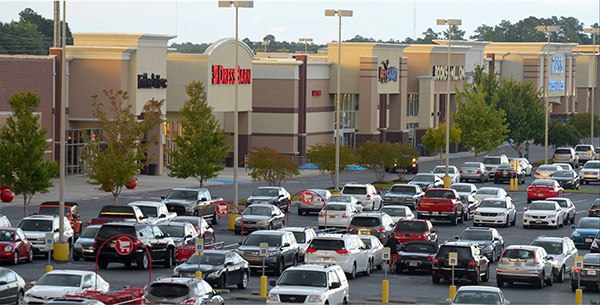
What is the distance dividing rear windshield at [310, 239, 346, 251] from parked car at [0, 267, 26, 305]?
10976 mm

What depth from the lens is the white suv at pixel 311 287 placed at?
29.9 m

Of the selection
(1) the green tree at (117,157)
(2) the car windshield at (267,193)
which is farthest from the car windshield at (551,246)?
(1) the green tree at (117,157)

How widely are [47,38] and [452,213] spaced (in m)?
133

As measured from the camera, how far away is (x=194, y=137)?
6328 centimetres

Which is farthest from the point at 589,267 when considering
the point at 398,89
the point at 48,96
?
the point at 398,89

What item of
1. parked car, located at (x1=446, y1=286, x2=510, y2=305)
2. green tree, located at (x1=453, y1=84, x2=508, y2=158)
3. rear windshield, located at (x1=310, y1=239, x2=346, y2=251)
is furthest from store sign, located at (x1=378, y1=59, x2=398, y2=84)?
parked car, located at (x1=446, y1=286, x2=510, y2=305)

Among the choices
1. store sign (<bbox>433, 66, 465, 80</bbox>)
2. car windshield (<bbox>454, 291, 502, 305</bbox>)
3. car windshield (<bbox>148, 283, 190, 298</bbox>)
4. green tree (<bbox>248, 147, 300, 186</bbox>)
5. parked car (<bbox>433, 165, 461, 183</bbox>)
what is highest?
store sign (<bbox>433, 66, 465, 80</bbox>)

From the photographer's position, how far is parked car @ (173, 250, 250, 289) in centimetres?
3547

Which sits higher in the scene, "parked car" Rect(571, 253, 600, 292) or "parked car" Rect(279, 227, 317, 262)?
"parked car" Rect(279, 227, 317, 262)

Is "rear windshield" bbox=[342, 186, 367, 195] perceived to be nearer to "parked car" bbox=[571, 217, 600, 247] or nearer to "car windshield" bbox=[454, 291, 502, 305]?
"parked car" bbox=[571, 217, 600, 247]

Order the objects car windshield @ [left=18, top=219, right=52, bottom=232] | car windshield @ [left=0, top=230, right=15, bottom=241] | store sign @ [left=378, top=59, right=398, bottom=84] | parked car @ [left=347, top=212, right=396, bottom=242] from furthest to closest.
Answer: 1. store sign @ [left=378, top=59, right=398, bottom=84]
2. parked car @ [left=347, top=212, right=396, bottom=242]
3. car windshield @ [left=18, top=219, right=52, bottom=232]
4. car windshield @ [left=0, top=230, right=15, bottom=241]

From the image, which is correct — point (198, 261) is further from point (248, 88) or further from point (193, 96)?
point (248, 88)

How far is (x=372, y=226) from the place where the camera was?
47.5m

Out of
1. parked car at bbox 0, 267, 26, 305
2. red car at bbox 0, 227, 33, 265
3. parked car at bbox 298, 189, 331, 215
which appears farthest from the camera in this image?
parked car at bbox 298, 189, 331, 215
